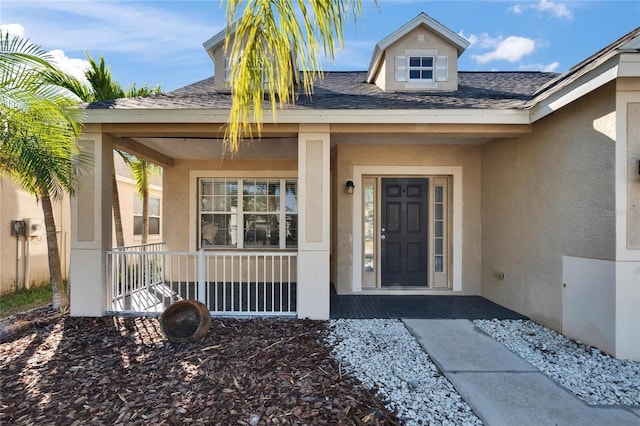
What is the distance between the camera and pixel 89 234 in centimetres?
473

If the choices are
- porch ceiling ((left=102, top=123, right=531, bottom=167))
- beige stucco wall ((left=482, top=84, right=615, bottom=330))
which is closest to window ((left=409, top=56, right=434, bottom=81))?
porch ceiling ((left=102, top=123, right=531, bottom=167))

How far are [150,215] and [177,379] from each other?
32.0 feet

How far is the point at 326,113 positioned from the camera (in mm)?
4520

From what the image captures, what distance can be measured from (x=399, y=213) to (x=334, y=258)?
155 cm

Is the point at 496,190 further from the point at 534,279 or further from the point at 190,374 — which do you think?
the point at 190,374

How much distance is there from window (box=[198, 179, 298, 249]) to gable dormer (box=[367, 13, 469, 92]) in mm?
3054

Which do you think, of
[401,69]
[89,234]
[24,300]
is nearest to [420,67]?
[401,69]

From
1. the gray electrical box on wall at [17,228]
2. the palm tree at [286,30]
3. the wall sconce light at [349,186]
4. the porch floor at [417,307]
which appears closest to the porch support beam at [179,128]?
the wall sconce light at [349,186]

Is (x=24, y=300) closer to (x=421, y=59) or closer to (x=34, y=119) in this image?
(x=34, y=119)

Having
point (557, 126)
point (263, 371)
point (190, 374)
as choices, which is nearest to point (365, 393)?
point (263, 371)

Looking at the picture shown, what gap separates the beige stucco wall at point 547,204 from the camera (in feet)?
11.9

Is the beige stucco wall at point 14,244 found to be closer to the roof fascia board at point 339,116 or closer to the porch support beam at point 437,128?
the roof fascia board at point 339,116

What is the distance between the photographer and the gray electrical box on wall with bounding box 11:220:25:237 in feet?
22.7

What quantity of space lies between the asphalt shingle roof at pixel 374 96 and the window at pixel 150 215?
568 centimetres
